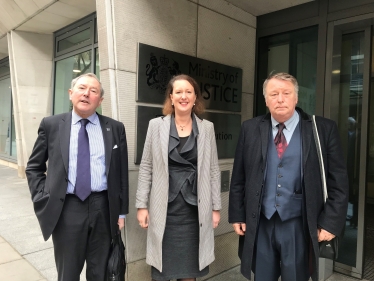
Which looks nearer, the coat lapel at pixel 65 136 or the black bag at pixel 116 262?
the coat lapel at pixel 65 136

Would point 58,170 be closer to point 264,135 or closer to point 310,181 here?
point 264,135

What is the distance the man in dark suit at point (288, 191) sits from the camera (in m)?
2.17

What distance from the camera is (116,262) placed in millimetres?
2365

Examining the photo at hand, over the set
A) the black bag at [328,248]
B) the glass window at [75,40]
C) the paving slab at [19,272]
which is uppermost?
the glass window at [75,40]

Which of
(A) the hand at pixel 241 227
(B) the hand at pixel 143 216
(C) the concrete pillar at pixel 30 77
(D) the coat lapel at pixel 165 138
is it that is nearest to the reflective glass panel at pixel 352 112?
(A) the hand at pixel 241 227

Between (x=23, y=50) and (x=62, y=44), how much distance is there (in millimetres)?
1355

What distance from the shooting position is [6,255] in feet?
13.4

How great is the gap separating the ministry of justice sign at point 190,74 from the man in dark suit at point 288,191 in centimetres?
133

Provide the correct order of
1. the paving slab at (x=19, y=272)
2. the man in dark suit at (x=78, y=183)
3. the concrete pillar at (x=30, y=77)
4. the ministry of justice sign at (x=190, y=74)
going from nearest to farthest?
1. the man in dark suit at (x=78, y=183)
2. the ministry of justice sign at (x=190, y=74)
3. the paving slab at (x=19, y=272)
4. the concrete pillar at (x=30, y=77)

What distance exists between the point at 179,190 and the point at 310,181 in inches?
38.1

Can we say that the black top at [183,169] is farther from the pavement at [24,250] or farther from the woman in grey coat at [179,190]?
the pavement at [24,250]

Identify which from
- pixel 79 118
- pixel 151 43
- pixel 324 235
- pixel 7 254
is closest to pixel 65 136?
pixel 79 118

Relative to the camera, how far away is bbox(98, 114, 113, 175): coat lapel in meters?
2.37

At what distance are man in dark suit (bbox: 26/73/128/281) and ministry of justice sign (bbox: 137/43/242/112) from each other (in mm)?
830
